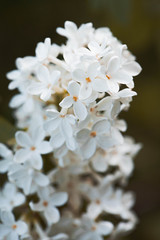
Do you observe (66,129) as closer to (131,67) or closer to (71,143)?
(71,143)

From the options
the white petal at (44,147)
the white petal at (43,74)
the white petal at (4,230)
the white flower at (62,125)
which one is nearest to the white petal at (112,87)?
the white flower at (62,125)

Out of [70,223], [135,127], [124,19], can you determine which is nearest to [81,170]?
[70,223]

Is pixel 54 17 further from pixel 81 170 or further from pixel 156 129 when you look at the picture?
pixel 81 170

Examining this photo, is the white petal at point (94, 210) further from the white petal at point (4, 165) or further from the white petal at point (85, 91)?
the white petal at point (85, 91)

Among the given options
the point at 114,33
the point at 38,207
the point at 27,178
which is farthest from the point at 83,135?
the point at 114,33

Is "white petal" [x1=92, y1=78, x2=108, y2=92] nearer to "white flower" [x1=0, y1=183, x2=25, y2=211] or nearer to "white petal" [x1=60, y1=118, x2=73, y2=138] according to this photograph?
"white petal" [x1=60, y1=118, x2=73, y2=138]

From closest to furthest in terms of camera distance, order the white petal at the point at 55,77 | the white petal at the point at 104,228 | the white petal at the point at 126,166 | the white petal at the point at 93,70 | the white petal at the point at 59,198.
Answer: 1. the white petal at the point at 93,70
2. the white petal at the point at 55,77
3. the white petal at the point at 59,198
4. the white petal at the point at 104,228
5. the white petal at the point at 126,166

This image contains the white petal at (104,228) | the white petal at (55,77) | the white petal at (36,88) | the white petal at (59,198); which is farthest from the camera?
the white petal at (104,228)

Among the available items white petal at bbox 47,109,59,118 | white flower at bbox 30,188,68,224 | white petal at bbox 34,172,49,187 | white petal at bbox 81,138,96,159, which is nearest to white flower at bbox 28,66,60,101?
white petal at bbox 47,109,59,118
